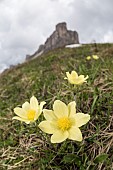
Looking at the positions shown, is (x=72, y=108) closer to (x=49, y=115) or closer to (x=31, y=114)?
(x=49, y=115)

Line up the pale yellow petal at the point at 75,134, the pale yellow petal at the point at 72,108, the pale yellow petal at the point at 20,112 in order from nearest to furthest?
the pale yellow petal at the point at 75,134 < the pale yellow petal at the point at 72,108 < the pale yellow petal at the point at 20,112

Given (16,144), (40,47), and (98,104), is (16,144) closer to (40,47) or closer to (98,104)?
(98,104)

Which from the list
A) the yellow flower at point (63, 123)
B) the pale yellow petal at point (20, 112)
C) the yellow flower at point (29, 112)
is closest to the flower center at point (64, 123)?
the yellow flower at point (63, 123)

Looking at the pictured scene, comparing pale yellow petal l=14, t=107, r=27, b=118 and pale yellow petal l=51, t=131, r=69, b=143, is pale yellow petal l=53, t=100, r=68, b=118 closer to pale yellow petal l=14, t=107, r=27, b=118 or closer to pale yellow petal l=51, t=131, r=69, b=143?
pale yellow petal l=51, t=131, r=69, b=143

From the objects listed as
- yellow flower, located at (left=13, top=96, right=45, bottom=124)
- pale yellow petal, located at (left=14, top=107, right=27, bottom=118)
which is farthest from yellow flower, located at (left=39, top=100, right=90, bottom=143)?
pale yellow petal, located at (left=14, top=107, right=27, bottom=118)

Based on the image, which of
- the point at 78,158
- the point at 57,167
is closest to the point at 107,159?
the point at 78,158

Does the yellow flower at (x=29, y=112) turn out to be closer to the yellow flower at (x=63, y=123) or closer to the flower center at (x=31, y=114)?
the flower center at (x=31, y=114)
